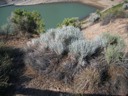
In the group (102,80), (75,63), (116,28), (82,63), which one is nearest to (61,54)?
(75,63)

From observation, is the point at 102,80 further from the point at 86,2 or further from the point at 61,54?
the point at 86,2

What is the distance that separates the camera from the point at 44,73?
6090mm

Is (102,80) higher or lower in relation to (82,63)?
lower

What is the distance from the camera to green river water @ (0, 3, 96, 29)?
116 feet

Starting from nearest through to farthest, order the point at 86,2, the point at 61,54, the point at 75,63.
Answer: the point at 75,63
the point at 61,54
the point at 86,2

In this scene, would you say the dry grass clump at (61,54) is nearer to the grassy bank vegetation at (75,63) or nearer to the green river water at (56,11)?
the grassy bank vegetation at (75,63)

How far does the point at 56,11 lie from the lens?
4044cm

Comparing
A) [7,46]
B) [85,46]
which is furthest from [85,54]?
[7,46]

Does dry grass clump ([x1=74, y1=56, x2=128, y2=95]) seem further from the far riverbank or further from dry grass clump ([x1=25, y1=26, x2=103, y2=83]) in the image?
the far riverbank

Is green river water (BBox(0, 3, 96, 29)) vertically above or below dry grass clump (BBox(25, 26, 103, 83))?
below

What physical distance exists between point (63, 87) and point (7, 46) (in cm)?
245

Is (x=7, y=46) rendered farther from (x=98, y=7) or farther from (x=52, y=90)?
(x=98, y=7)

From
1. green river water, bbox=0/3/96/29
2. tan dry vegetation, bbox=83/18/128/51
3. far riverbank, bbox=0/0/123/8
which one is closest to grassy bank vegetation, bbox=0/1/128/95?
tan dry vegetation, bbox=83/18/128/51

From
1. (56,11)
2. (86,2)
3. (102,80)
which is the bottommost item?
(86,2)
